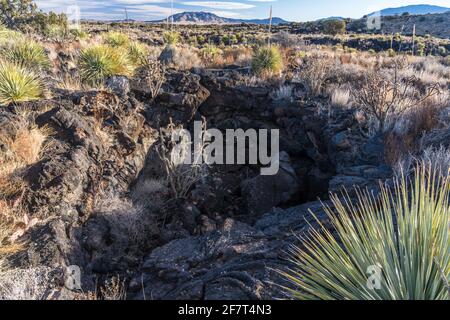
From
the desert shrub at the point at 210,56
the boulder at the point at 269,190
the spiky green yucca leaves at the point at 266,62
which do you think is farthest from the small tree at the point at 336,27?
the boulder at the point at 269,190

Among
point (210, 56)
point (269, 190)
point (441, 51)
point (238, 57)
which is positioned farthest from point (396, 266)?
point (441, 51)

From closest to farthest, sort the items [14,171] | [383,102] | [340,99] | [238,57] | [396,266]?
[396,266], [14,171], [383,102], [340,99], [238,57]

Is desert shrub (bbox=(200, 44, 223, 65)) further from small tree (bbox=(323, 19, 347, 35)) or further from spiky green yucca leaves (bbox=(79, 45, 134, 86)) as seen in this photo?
small tree (bbox=(323, 19, 347, 35))

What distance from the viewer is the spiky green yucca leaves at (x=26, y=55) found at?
910cm

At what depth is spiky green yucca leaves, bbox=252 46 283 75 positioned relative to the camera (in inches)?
444

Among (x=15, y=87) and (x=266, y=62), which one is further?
(x=266, y=62)

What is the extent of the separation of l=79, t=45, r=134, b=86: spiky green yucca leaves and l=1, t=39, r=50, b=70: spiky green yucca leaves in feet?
3.59

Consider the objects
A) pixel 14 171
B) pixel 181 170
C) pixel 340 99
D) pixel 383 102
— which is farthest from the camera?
pixel 340 99

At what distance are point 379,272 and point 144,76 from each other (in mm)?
8528

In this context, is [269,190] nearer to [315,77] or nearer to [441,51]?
[315,77]

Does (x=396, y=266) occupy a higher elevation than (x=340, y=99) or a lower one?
lower

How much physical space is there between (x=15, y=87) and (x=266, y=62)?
7.24 metres

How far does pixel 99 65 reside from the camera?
359 inches

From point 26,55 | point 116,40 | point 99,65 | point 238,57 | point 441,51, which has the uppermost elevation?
point 441,51
